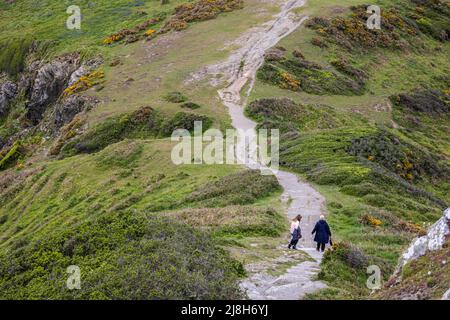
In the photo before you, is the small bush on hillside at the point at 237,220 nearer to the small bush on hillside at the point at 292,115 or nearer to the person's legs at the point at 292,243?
the person's legs at the point at 292,243

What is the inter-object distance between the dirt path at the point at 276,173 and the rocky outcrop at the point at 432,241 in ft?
9.96

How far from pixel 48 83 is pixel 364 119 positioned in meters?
44.8

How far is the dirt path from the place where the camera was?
17.6 metres

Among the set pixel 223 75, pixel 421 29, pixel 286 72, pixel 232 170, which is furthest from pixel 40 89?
pixel 421 29

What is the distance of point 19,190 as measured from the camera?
160ft

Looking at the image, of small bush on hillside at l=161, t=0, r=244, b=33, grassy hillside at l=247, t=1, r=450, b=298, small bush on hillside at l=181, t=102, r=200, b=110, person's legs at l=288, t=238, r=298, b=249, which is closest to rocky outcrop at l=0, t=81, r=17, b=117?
small bush on hillside at l=161, t=0, r=244, b=33

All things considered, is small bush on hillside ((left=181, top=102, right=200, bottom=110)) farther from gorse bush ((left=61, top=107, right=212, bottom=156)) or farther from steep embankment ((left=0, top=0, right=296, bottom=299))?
gorse bush ((left=61, top=107, right=212, bottom=156))

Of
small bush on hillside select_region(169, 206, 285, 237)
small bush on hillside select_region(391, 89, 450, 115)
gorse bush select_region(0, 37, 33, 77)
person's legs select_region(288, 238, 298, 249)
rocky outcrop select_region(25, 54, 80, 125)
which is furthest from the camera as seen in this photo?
gorse bush select_region(0, 37, 33, 77)

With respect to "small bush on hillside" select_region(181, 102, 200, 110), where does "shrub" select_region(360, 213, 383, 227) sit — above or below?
above

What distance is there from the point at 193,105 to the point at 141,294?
4229 cm

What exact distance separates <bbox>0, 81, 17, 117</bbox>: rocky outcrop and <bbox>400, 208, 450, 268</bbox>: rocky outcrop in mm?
80510

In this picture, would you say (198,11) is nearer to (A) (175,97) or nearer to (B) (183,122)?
(A) (175,97)

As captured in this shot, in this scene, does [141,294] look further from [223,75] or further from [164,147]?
[223,75]

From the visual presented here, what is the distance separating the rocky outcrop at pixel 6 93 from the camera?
87.3 m
